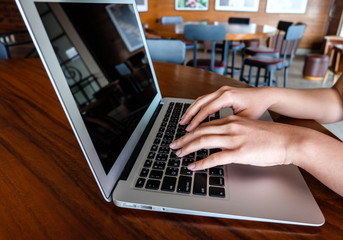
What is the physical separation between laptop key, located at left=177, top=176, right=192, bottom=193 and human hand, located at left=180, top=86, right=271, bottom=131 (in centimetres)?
19

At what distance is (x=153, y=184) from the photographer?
0.39m

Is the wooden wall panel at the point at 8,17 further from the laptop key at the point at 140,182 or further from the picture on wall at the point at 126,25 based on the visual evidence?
the laptop key at the point at 140,182

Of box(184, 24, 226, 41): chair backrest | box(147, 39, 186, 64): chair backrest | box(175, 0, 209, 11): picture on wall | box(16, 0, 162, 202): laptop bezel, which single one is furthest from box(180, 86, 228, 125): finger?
box(175, 0, 209, 11): picture on wall

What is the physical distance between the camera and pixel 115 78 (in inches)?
20.2

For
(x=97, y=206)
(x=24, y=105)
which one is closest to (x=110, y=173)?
(x=97, y=206)

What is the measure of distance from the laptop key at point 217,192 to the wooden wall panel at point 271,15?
20.1ft

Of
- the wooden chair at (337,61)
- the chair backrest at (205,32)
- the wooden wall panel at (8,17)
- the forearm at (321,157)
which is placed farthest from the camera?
the wooden wall panel at (8,17)

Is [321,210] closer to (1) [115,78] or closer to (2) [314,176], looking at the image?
(2) [314,176]

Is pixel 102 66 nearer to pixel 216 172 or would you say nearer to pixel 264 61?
pixel 216 172

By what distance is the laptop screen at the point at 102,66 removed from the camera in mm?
353

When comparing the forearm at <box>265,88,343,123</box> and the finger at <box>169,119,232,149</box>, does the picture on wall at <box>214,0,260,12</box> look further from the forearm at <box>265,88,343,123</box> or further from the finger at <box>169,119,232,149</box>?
the finger at <box>169,119,232,149</box>

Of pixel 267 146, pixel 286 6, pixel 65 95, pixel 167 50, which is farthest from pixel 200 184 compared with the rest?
pixel 286 6

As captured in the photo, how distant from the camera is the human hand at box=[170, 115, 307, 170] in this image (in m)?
0.40

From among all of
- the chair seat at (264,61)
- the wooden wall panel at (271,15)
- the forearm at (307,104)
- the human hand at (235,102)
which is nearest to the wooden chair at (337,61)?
the chair seat at (264,61)
